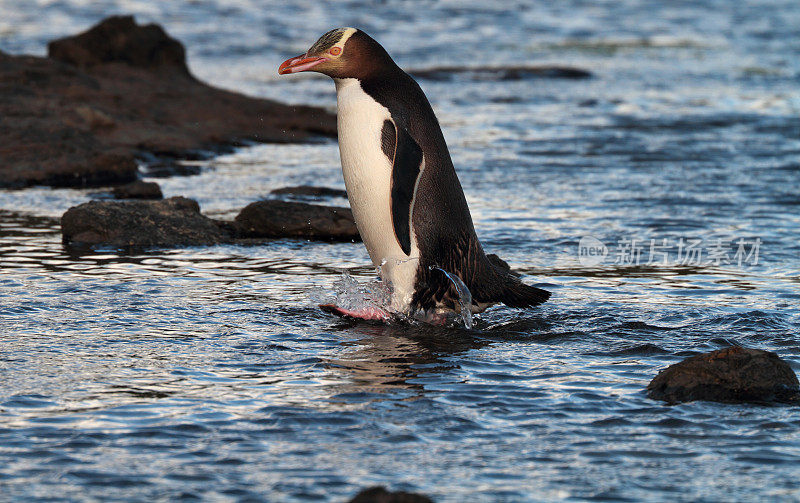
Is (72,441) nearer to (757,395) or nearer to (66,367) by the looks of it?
(66,367)

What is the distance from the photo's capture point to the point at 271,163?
12102 millimetres

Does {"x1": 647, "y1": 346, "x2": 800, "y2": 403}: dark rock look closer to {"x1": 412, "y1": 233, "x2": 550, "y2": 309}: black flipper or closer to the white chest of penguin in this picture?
{"x1": 412, "y1": 233, "x2": 550, "y2": 309}: black flipper

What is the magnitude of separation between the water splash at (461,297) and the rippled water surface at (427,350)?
0.35ft

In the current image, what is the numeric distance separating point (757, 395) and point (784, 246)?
12.4ft

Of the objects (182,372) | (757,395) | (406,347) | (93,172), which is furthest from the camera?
(93,172)

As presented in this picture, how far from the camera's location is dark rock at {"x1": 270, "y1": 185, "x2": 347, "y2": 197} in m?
10.0

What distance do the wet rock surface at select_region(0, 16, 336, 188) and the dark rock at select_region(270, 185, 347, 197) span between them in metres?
1.57

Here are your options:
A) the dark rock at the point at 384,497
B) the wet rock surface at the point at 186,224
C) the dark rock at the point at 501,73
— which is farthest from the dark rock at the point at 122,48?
the dark rock at the point at 384,497

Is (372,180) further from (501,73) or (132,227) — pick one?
(501,73)

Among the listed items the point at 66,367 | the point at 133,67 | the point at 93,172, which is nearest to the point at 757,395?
the point at 66,367

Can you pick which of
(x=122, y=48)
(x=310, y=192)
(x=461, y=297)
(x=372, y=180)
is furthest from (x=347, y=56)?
(x=122, y=48)

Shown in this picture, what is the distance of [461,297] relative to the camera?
6316 mm

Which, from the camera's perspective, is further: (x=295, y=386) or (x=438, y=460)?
(x=295, y=386)

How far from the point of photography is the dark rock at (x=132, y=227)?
8039 mm
